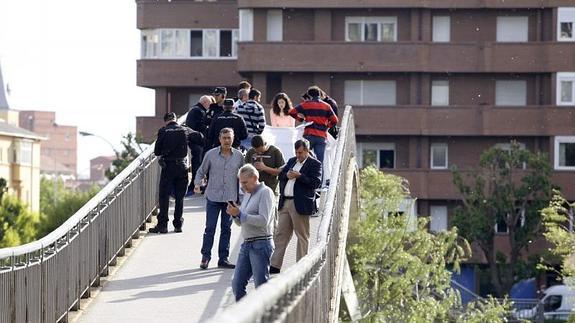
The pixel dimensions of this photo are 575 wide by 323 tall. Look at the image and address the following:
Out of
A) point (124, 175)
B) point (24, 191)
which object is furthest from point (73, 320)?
point (24, 191)

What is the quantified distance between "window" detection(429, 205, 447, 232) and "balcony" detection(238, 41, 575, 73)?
6200mm

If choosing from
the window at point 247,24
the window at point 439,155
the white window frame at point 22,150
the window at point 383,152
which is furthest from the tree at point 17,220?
the white window frame at point 22,150

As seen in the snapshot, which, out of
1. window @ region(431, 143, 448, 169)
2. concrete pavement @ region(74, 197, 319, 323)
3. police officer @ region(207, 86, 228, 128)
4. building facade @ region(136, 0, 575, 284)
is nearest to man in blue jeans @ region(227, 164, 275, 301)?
concrete pavement @ region(74, 197, 319, 323)

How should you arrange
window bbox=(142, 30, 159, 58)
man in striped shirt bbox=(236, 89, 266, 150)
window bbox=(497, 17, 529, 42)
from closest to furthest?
man in striped shirt bbox=(236, 89, 266, 150) → window bbox=(497, 17, 529, 42) → window bbox=(142, 30, 159, 58)

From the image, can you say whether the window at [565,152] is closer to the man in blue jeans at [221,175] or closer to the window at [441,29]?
the window at [441,29]

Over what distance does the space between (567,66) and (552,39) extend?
1327 mm

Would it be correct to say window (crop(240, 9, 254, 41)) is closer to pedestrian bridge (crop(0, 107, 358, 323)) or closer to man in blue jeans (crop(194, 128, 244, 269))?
pedestrian bridge (crop(0, 107, 358, 323))

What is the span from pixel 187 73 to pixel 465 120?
13569 mm

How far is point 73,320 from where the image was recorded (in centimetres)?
1925

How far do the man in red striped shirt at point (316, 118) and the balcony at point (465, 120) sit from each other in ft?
165

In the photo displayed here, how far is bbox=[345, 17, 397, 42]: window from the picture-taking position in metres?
80.0

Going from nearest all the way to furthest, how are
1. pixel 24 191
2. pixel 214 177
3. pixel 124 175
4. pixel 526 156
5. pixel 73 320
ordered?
1. pixel 73 320
2. pixel 214 177
3. pixel 124 175
4. pixel 526 156
5. pixel 24 191

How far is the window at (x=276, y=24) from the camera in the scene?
80.4 m

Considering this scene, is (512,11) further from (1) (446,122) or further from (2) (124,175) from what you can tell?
(2) (124,175)
